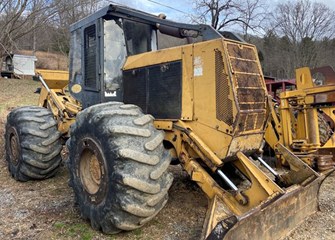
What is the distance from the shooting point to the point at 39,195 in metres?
5.18

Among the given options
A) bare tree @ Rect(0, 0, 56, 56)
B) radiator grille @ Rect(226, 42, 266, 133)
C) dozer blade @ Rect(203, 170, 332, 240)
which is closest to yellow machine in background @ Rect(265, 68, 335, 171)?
dozer blade @ Rect(203, 170, 332, 240)

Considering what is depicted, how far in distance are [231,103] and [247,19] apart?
3921 cm

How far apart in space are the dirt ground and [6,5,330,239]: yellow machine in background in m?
0.23

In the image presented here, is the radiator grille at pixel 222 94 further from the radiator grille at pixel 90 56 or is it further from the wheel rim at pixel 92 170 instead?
the radiator grille at pixel 90 56

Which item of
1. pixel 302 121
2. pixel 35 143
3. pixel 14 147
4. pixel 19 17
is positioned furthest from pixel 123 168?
pixel 19 17

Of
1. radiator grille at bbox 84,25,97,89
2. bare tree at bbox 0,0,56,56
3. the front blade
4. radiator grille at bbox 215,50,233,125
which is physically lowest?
the front blade

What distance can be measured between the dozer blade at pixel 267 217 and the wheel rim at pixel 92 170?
116 centimetres

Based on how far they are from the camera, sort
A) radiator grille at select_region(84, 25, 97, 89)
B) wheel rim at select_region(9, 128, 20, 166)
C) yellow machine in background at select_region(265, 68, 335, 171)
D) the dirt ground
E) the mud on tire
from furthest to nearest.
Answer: yellow machine in background at select_region(265, 68, 335, 171)
wheel rim at select_region(9, 128, 20, 166)
the mud on tire
radiator grille at select_region(84, 25, 97, 89)
the dirt ground

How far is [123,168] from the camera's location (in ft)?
Answer: 11.3

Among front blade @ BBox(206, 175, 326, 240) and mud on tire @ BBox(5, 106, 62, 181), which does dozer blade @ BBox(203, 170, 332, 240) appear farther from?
mud on tire @ BBox(5, 106, 62, 181)

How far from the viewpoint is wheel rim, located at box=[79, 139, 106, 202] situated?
372cm

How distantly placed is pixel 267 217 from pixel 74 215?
2276 millimetres

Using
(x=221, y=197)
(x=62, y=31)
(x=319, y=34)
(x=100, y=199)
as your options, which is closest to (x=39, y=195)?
(x=100, y=199)

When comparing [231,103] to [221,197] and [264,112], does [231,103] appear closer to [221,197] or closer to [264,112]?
[264,112]
